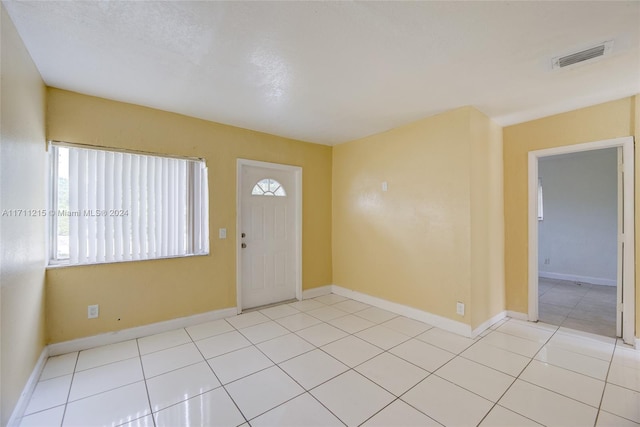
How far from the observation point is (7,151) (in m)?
1.58

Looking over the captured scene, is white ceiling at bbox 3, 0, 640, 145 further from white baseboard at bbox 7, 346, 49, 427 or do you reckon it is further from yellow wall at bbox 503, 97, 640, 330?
white baseboard at bbox 7, 346, 49, 427

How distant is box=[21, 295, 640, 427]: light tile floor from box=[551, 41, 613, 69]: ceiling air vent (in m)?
2.50

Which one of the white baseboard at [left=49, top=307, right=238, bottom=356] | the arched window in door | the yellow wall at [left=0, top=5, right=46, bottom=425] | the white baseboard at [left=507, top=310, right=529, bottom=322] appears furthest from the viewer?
the arched window in door

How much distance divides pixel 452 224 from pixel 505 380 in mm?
1518

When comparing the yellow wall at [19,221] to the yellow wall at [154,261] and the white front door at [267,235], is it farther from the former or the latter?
the white front door at [267,235]

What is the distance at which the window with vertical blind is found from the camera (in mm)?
2537

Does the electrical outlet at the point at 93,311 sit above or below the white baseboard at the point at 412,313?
above

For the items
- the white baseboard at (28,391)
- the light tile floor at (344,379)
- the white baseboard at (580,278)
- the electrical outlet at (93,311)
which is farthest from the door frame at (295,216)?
the white baseboard at (580,278)

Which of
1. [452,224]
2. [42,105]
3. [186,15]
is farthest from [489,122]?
[42,105]

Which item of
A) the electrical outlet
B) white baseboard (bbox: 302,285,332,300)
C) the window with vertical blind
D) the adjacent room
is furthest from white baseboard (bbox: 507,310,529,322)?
the electrical outlet

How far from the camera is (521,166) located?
3365mm

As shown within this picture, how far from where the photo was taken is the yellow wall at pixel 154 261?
2.52m

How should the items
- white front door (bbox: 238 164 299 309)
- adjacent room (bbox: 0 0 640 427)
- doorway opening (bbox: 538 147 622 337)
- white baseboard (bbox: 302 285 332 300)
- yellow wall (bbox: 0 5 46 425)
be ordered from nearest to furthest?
yellow wall (bbox: 0 5 46 425) → adjacent room (bbox: 0 0 640 427) → white front door (bbox: 238 164 299 309) → white baseboard (bbox: 302 285 332 300) → doorway opening (bbox: 538 147 622 337)

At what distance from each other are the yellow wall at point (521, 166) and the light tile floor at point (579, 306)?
1.78ft
